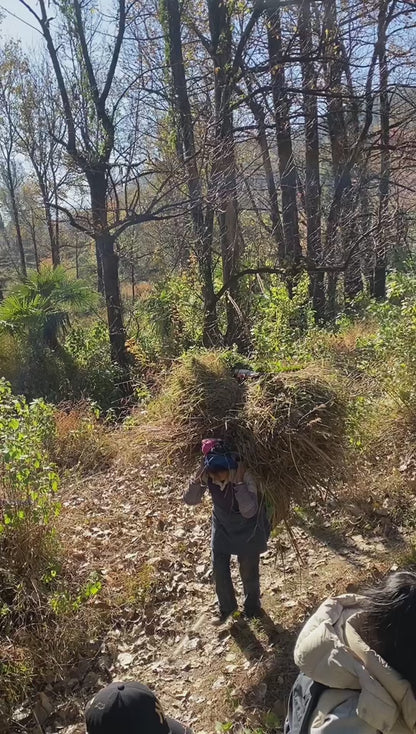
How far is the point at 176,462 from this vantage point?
330 cm

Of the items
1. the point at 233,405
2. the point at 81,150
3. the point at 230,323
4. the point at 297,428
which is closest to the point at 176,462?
the point at 233,405

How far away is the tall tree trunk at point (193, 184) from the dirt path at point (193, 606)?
3.72m

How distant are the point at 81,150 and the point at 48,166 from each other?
11.0 meters

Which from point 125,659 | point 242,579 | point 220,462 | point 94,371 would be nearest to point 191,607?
point 125,659

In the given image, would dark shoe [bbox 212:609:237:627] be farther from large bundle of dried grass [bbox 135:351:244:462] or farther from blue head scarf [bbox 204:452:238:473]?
blue head scarf [bbox 204:452:238:473]

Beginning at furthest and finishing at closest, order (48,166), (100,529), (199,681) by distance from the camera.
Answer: (48,166) < (100,529) < (199,681)

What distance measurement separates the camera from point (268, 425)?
3.02 meters

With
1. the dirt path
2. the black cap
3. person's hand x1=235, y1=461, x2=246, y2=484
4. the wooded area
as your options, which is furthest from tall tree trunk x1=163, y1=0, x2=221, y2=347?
the black cap

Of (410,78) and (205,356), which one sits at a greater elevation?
(410,78)

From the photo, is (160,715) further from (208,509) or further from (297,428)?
(208,509)

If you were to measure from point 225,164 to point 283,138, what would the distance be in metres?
3.29

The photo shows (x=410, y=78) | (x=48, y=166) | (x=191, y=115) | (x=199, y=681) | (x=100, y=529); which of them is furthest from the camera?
(x=48, y=166)

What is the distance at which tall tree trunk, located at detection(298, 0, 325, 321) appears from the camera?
10.8 metres

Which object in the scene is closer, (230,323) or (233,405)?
→ (233,405)
